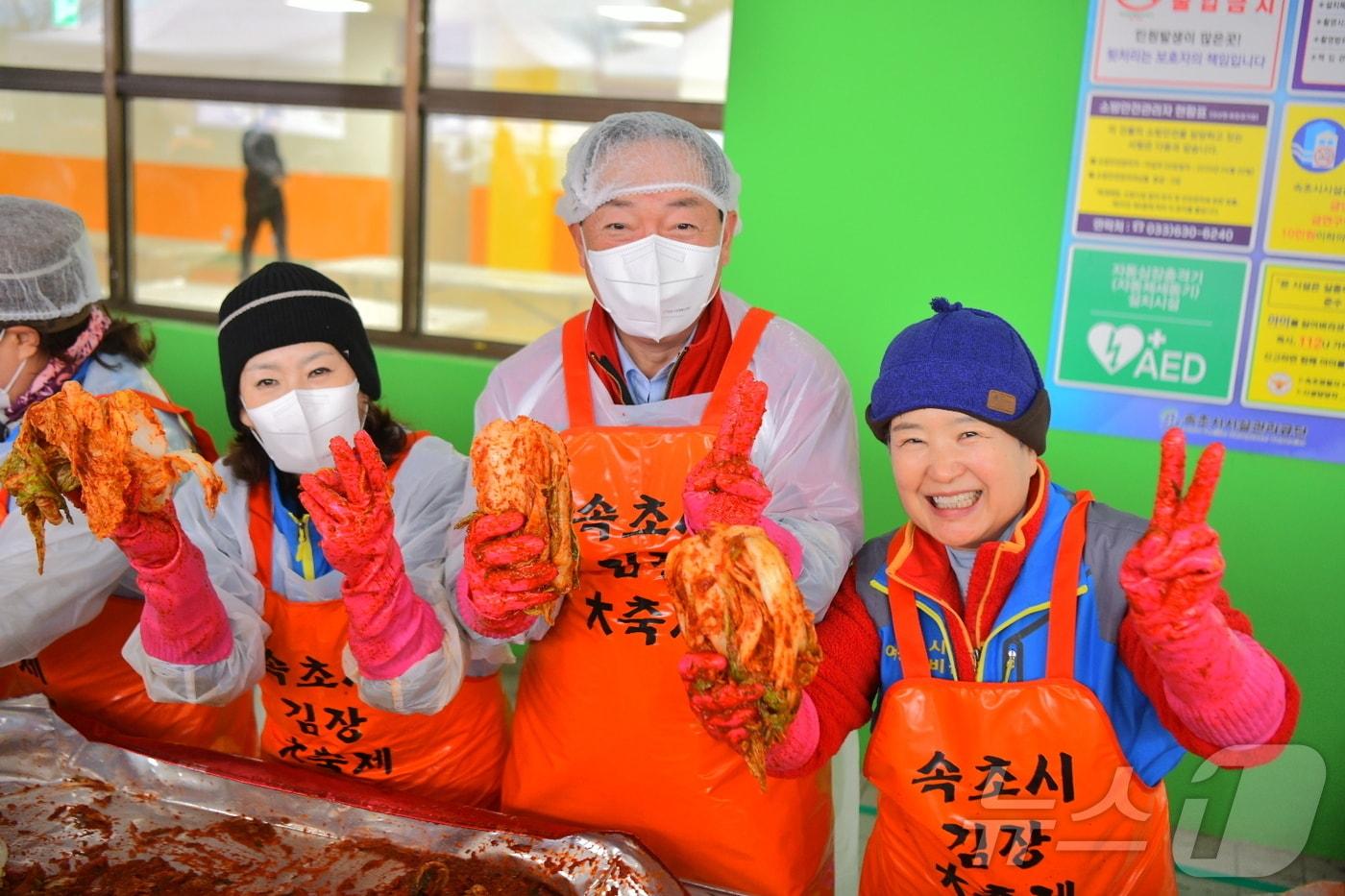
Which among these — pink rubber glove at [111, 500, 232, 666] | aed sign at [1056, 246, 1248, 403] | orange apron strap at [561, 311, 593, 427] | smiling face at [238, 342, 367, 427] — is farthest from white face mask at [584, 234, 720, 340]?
aed sign at [1056, 246, 1248, 403]

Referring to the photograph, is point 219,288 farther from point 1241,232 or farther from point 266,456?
point 1241,232

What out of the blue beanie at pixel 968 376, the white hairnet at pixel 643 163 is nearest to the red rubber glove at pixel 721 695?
the blue beanie at pixel 968 376

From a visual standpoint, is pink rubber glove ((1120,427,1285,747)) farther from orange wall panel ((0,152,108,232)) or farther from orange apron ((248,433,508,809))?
orange wall panel ((0,152,108,232))

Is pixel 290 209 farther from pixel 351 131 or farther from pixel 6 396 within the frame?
pixel 6 396

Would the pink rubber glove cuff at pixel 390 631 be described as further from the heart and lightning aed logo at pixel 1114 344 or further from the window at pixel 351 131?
the window at pixel 351 131

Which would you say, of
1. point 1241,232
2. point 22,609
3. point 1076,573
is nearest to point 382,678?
point 22,609

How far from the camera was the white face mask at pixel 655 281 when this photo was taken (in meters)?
2.08

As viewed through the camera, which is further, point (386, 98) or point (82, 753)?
point (386, 98)

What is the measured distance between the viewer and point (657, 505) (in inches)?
81.6

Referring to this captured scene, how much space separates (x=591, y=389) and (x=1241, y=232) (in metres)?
2.10

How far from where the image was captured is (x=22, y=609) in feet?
6.94

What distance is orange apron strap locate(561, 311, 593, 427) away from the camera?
214 cm

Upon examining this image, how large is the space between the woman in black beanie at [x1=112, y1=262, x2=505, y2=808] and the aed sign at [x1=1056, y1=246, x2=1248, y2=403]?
201cm

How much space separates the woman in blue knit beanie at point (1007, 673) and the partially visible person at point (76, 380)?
1460 millimetres
